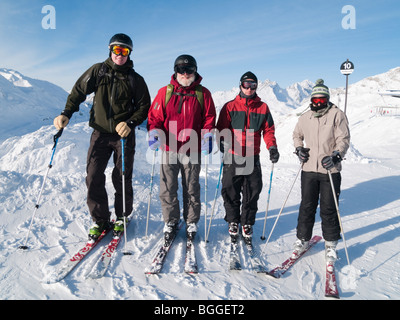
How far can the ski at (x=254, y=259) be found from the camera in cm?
327

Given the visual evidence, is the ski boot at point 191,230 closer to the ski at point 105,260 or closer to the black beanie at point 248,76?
the ski at point 105,260

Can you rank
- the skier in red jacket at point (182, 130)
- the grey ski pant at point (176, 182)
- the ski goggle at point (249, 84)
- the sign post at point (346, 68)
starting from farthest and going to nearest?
the sign post at point (346, 68) < the ski goggle at point (249, 84) < the grey ski pant at point (176, 182) < the skier in red jacket at point (182, 130)

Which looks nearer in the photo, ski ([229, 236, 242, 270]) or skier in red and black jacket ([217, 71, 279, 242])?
ski ([229, 236, 242, 270])

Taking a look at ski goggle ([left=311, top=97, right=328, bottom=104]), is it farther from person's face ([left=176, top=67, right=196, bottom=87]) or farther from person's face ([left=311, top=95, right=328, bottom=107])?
person's face ([left=176, top=67, right=196, bottom=87])

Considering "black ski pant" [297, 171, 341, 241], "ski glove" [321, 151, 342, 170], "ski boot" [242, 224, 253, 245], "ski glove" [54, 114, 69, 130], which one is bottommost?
"ski boot" [242, 224, 253, 245]

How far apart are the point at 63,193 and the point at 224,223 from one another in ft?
11.2

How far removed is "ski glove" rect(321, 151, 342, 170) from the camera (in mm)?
3193

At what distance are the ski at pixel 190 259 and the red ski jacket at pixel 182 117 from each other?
144cm

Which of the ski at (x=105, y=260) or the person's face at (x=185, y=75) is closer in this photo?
the ski at (x=105, y=260)

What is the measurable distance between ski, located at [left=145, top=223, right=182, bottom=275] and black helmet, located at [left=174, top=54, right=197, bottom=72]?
262 centimetres

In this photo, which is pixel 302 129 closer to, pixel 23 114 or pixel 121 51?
pixel 121 51

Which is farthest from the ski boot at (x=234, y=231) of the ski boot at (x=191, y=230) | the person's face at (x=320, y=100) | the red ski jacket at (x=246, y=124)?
the person's face at (x=320, y=100)

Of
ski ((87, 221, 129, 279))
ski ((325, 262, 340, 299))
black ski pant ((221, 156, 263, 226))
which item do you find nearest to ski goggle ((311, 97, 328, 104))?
black ski pant ((221, 156, 263, 226))

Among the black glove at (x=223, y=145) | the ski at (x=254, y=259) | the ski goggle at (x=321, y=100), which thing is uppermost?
the ski goggle at (x=321, y=100)
